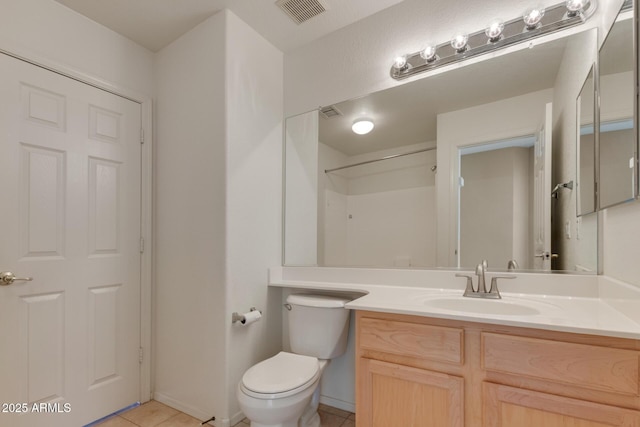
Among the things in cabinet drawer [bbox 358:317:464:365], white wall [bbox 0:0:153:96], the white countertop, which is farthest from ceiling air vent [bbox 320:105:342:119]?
cabinet drawer [bbox 358:317:464:365]

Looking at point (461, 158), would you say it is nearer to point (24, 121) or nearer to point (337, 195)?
point (337, 195)

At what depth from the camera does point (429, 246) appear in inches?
67.7

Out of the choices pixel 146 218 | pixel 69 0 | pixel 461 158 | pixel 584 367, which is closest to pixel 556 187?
pixel 461 158

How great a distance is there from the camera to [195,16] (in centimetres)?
189

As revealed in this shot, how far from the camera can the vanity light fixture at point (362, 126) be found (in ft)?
6.50

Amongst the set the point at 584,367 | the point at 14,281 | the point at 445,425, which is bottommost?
the point at 445,425

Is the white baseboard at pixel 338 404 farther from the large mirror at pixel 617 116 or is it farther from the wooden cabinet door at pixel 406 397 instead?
the large mirror at pixel 617 116

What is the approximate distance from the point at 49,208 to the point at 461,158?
7.57 feet

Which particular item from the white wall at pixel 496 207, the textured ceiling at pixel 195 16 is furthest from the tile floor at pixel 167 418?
the textured ceiling at pixel 195 16

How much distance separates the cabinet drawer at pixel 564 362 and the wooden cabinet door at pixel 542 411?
0.19 ft

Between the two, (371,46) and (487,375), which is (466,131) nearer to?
(371,46)

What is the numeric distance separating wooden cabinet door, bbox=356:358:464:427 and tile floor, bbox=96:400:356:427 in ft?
2.04

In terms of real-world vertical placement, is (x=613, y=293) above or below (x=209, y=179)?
below

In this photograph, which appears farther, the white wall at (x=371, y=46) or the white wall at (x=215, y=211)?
the white wall at (x=215, y=211)
